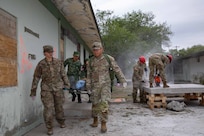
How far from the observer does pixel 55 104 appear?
5266 millimetres

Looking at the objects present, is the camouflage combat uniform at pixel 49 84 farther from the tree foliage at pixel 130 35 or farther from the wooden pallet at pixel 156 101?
the tree foliage at pixel 130 35

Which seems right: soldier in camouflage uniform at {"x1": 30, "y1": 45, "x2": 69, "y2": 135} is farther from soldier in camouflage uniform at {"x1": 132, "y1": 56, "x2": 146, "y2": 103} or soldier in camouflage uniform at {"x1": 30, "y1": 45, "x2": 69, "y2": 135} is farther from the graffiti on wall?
soldier in camouflage uniform at {"x1": 132, "y1": 56, "x2": 146, "y2": 103}

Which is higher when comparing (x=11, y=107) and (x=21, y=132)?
(x=11, y=107)

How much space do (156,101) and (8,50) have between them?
574 cm

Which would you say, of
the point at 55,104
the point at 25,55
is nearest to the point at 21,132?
the point at 55,104

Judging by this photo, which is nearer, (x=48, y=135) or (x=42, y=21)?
(x=48, y=135)

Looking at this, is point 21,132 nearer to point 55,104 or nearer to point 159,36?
point 55,104

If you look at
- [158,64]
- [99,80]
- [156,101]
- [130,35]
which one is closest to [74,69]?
[99,80]

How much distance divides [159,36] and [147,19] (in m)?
3.19

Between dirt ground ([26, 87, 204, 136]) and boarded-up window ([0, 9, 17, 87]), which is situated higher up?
boarded-up window ([0, 9, 17, 87])

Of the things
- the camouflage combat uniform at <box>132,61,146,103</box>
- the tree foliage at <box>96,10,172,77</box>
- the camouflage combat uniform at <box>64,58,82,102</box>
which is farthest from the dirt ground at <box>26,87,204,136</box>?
the tree foliage at <box>96,10,172,77</box>

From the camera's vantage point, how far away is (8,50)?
165 inches

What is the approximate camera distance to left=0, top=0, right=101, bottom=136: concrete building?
408cm

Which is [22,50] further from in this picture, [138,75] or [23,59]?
[138,75]
